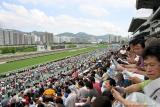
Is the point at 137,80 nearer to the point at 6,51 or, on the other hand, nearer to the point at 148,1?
the point at 148,1

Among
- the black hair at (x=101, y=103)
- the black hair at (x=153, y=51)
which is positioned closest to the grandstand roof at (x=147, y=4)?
the black hair at (x=101, y=103)

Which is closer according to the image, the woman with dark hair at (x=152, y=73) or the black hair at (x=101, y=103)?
the woman with dark hair at (x=152, y=73)

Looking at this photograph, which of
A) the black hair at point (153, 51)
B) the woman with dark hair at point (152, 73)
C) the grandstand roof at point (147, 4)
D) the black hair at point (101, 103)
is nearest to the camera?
the woman with dark hair at point (152, 73)

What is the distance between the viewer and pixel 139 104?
2135mm

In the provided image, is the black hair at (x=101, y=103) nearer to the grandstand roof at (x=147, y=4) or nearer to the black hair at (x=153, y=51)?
the black hair at (x=153, y=51)

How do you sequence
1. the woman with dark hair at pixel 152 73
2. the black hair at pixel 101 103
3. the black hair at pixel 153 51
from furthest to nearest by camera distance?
the black hair at pixel 101 103 < the black hair at pixel 153 51 < the woman with dark hair at pixel 152 73

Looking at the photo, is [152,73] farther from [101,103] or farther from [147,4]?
[147,4]

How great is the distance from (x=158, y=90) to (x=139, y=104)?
10.2 inches

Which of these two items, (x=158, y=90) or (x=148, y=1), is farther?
(x=148, y=1)

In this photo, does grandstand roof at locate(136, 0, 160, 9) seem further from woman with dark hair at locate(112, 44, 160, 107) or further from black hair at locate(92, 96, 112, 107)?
woman with dark hair at locate(112, 44, 160, 107)

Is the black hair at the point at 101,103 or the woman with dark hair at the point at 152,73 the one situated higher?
the woman with dark hair at the point at 152,73

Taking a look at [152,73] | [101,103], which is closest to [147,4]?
[101,103]

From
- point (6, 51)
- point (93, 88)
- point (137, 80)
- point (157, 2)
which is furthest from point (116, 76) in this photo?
point (6, 51)

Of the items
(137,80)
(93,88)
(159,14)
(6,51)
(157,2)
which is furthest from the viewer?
(6,51)
